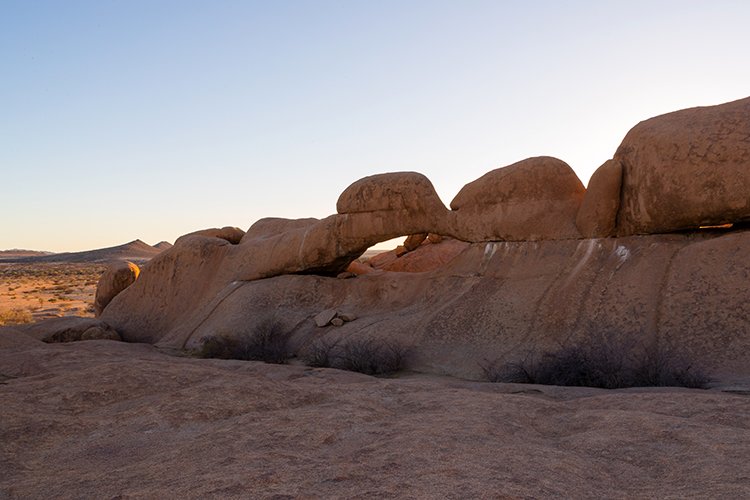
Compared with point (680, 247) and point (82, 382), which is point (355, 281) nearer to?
point (680, 247)

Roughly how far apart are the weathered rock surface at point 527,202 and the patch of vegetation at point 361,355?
99.9 inches

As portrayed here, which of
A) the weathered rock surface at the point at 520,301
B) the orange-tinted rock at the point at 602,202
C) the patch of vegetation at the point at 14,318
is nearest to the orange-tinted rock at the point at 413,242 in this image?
the weathered rock surface at the point at 520,301

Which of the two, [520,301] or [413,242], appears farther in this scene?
[413,242]

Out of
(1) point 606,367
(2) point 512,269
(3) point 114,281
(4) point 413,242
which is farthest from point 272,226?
(1) point 606,367

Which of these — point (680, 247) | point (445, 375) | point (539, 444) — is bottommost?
point (445, 375)

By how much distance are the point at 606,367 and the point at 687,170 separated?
9.04 ft

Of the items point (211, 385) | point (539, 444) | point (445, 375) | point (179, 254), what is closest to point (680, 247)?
point (445, 375)

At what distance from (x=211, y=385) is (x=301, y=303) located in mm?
6622

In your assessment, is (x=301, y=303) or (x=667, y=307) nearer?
(x=667, y=307)

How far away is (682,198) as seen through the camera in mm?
8109

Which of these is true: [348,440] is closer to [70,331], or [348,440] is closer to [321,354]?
[321,354]

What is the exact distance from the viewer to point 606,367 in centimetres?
748

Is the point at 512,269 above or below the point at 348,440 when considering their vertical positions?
above

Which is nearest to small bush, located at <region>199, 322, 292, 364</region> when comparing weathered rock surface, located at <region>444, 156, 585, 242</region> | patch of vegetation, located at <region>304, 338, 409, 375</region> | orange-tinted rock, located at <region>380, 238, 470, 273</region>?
patch of vegetation, located at <region>304, 338, 409, 375</region>
